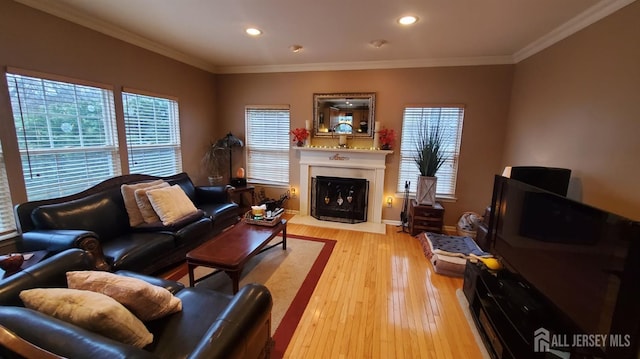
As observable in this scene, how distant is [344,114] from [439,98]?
147 cm

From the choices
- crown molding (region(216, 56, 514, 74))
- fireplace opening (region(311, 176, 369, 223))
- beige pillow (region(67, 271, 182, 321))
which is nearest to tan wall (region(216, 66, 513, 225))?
crown molding (region(216, 56, 514, 74))

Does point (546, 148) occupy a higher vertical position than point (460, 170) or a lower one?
higher

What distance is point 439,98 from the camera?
3867 mm

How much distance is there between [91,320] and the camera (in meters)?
1.01

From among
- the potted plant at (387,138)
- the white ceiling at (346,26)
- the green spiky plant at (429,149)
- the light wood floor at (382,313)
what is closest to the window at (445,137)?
the green spiky plant at (429,149)

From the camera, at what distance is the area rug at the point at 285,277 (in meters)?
2.03

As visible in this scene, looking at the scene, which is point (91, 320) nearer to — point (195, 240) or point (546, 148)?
point (195, 240)

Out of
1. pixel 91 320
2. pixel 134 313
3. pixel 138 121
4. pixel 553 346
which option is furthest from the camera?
pixel 138 121

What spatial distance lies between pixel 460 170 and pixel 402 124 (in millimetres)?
1144

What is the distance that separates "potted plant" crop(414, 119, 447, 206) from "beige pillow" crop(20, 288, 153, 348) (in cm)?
360

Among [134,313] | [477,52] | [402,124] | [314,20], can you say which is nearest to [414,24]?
[314,20]

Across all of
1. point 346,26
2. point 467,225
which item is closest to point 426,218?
point 467,225

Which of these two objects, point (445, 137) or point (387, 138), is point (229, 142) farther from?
point (445, 137)

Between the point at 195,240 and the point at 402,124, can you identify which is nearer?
the point at 195,240
